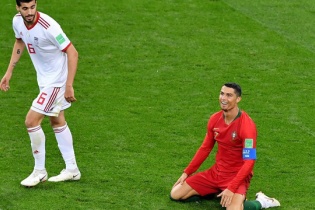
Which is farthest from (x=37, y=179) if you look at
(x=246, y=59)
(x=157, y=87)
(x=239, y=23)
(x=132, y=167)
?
(x=239, y=23)

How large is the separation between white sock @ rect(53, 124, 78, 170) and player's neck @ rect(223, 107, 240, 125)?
1831 millimetres

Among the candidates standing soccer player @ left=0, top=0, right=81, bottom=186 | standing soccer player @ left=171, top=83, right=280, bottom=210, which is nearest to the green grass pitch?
standing soccer player @ left=171, top=83, right=280, bottom=210

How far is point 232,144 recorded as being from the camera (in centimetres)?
969

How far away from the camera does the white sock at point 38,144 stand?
1005cm

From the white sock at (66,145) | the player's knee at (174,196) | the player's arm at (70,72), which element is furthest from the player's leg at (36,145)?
the player's knee at (174,196)

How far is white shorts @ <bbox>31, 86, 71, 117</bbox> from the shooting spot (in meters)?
10.0

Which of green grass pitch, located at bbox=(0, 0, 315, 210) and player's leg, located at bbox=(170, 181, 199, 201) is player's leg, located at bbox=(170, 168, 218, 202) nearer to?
Result: player's leg, located at bbox=(170, 181, 199, 201)

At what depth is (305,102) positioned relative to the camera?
43.4 ft

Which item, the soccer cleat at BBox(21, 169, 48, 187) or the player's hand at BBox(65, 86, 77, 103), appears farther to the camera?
the soccer cleat at BBox(21, 169, 48, 187)

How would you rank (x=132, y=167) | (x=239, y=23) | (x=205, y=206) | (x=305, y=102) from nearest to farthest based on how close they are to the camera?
(x=205, y=206) → (x=132, y=167) → (x=305, y=102) → (x=239, y=23)

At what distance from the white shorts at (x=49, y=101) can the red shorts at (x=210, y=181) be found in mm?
1635

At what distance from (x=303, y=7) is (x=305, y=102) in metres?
4.47

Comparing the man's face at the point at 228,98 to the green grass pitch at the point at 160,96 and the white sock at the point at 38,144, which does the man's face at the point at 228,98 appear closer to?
the green grass pitch at the point at 160,96

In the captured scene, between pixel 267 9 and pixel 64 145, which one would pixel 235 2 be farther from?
pixel 64 145
